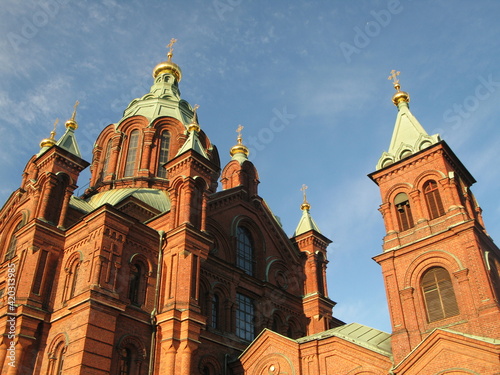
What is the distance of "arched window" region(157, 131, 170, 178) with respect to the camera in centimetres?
3102

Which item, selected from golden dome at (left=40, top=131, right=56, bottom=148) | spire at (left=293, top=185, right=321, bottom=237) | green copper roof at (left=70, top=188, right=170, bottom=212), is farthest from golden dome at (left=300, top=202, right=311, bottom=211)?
golden dome at (left=40, top=131, right=56, bottom=148)

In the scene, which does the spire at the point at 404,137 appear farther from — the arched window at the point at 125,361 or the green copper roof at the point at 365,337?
the arched window at the point at 125,361

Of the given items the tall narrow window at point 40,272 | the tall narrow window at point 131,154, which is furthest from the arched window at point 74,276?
the tall narrow window at point 131,154

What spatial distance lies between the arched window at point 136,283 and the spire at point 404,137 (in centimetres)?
1109

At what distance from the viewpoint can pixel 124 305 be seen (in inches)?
746

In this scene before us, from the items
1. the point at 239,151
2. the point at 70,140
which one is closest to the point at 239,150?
the point at 239,151

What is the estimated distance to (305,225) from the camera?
29.9 metres

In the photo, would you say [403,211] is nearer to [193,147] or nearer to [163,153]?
[193,147]

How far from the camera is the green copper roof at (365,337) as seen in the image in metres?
18.7

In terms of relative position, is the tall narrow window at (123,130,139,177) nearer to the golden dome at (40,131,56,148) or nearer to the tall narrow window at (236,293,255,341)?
the golden dome at (40,131,56,148)

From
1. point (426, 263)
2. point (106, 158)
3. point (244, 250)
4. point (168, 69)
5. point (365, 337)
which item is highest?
point (168, 69)

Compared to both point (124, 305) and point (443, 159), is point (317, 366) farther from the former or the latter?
point (443, 159)

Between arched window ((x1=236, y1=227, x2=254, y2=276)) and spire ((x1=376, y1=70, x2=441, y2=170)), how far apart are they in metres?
8.21

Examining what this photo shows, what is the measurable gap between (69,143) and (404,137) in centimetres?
1550
